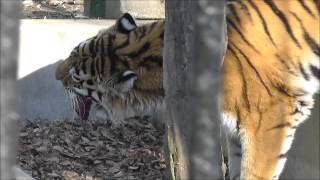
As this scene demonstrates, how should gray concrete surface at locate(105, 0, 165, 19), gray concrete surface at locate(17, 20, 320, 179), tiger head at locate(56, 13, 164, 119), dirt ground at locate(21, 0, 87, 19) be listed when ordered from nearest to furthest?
1. tiger head at locate(56, 13, 164, 119)
2. gray concrete surface at locate(17, 20, 320, 179)
3. gray concrete surface at locate(105, 0, 165, 19)
4. dirt ground at locate(21, 0, 87, 19)

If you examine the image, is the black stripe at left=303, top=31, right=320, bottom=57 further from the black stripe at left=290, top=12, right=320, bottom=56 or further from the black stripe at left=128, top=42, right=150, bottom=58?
the black stripe at left=128, top=42, right=150, bottom=58

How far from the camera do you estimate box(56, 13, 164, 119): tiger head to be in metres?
4.36

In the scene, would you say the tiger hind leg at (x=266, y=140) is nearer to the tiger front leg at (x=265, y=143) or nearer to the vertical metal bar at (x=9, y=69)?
the tiger front leg at (x=265, y=143)

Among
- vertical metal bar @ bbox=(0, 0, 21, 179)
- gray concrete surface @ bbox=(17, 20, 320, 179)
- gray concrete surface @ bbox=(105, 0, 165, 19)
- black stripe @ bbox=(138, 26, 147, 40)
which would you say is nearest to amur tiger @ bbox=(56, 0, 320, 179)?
→ black stripe @ bbox=(138, 26, 147, 40)

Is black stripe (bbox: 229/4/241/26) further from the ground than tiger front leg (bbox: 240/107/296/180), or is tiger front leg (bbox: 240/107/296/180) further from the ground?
black stripe (bbox: 229/4/241/26)

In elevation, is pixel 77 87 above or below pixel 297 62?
below

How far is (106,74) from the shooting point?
4586 millimetres

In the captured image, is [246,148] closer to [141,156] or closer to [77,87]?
[141,156]

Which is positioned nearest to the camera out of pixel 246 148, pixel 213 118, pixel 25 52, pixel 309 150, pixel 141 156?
pixel 213 118

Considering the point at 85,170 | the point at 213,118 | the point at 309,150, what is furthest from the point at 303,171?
the point at 213,118

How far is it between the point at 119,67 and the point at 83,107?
2.27 ft

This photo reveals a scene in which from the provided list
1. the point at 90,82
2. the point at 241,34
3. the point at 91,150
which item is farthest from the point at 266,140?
the point at 91,150

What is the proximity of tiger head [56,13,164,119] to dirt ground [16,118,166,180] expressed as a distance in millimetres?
331

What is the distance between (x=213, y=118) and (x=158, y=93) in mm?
3314
